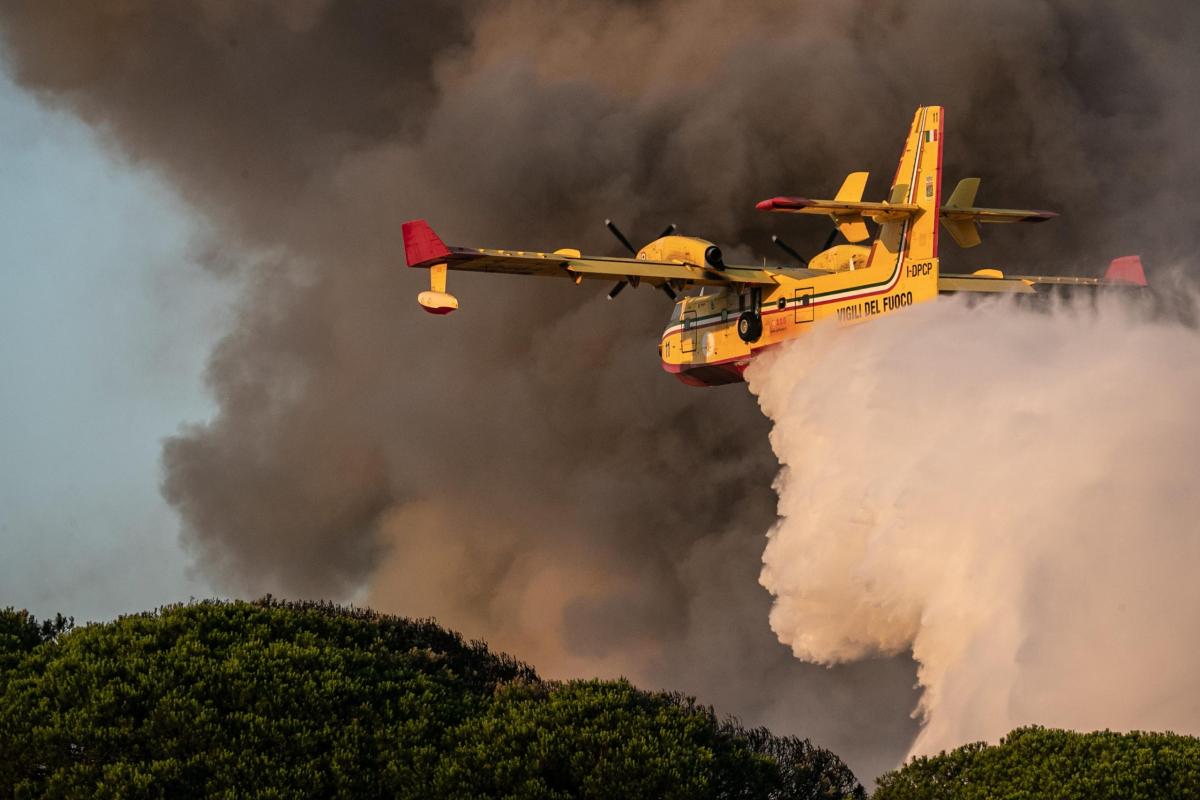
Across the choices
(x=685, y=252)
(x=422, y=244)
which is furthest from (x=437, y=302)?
(x=685, y=252)

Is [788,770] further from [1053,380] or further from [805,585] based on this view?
[1053,380]

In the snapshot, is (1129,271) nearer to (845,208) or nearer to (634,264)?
(845,208)

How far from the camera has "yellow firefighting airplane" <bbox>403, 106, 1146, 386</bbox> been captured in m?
36.2

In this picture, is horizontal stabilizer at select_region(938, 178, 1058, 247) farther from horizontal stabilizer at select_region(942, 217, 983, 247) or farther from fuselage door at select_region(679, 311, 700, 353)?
fuselage door at select_region(679, 311, 700, 353)

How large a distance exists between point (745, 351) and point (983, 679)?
12.6 m

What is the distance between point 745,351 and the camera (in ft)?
131

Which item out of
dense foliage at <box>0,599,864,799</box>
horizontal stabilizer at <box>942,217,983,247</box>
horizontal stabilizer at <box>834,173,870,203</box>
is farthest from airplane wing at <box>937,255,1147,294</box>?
dense foliage at <box>0,599,864,799</box>

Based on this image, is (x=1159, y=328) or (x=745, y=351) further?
(x=745, y=351)

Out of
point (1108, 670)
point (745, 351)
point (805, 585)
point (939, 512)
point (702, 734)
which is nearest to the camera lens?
point (702, 734)

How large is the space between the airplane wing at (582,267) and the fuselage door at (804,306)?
102cm

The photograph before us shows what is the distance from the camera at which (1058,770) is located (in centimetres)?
2306

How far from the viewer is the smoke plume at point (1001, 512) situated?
2889 cm

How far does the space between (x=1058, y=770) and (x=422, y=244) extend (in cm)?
1938

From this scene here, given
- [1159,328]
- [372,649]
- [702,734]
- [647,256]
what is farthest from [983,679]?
[647,256]
